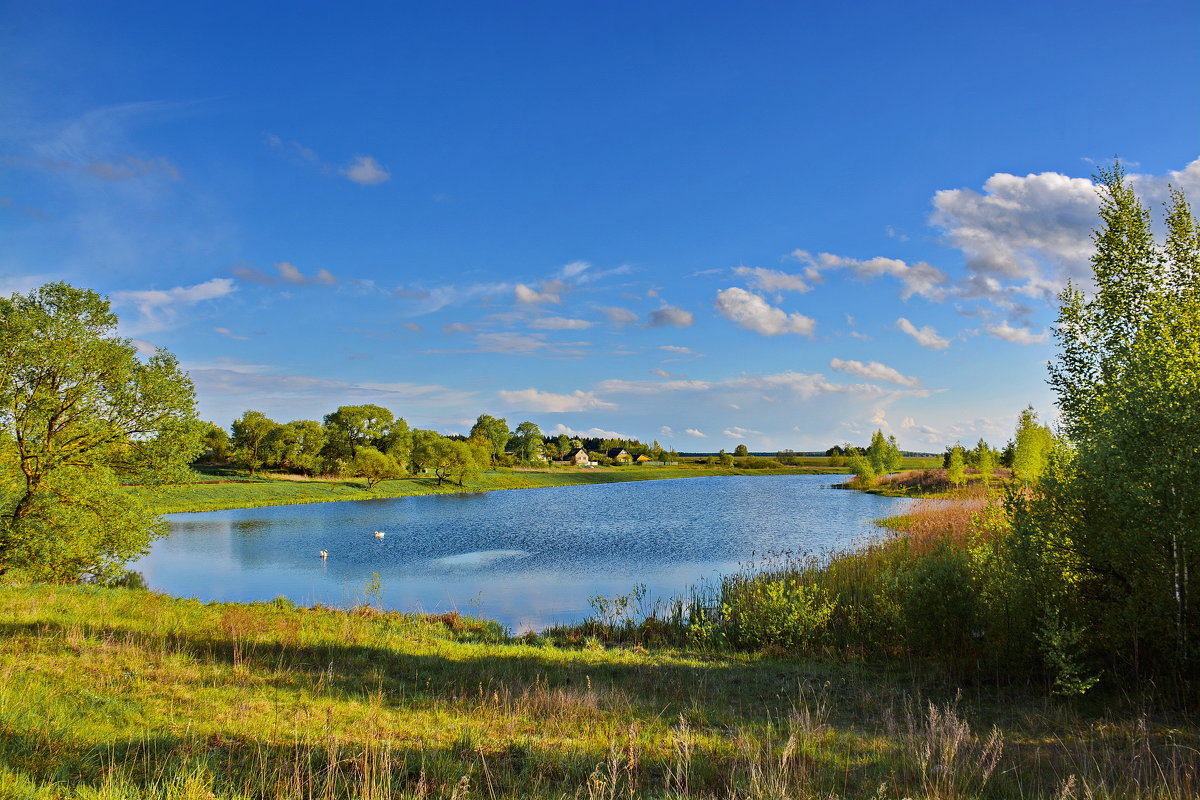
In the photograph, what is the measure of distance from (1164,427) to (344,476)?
93.9 metres

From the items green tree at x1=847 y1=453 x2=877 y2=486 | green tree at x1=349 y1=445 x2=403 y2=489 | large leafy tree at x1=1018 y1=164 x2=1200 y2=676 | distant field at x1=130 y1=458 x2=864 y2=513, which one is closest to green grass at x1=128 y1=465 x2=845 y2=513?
distant field at x1=130 y1=458 x2=864 y2=513

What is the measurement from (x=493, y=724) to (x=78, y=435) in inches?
836

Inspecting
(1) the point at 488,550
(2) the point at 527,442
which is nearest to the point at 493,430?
(2) the point at 527,442

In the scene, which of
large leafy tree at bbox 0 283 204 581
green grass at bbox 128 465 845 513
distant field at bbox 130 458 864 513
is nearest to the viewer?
large leafy tree at bbox 0 283 204 581

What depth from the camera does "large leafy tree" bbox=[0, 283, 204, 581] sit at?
20.1m

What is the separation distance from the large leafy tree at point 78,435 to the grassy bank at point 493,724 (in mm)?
7279

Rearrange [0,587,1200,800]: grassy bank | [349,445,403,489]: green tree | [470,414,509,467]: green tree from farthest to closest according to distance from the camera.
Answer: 1. [470,414,509,467]: green tree
2. [349,445,403,489]: green tree
3. [0,587,1200,800]: grassy bank

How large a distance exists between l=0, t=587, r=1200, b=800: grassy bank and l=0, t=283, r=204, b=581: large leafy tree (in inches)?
287

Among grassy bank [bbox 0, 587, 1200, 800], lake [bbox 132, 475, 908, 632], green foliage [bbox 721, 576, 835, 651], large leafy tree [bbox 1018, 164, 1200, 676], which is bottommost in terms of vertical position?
lake [bbox 132, 475, 908, 632]

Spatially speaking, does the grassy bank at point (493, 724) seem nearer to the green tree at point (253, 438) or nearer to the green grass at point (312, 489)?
the green grass at point (312, 489)

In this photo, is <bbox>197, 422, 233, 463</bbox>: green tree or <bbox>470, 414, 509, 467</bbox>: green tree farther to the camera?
<bbox>470, 414, 509, 467</bbox>: green tree

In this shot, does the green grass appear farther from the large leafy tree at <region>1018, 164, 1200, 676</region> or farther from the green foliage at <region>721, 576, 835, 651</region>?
the large leafy tree at <region>1018, 164, 1200, 676</region>

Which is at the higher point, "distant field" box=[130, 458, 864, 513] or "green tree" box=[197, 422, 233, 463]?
"green tree" box=[197, 422, 233, 463]

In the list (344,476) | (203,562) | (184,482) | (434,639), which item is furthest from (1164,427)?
(344,476)
